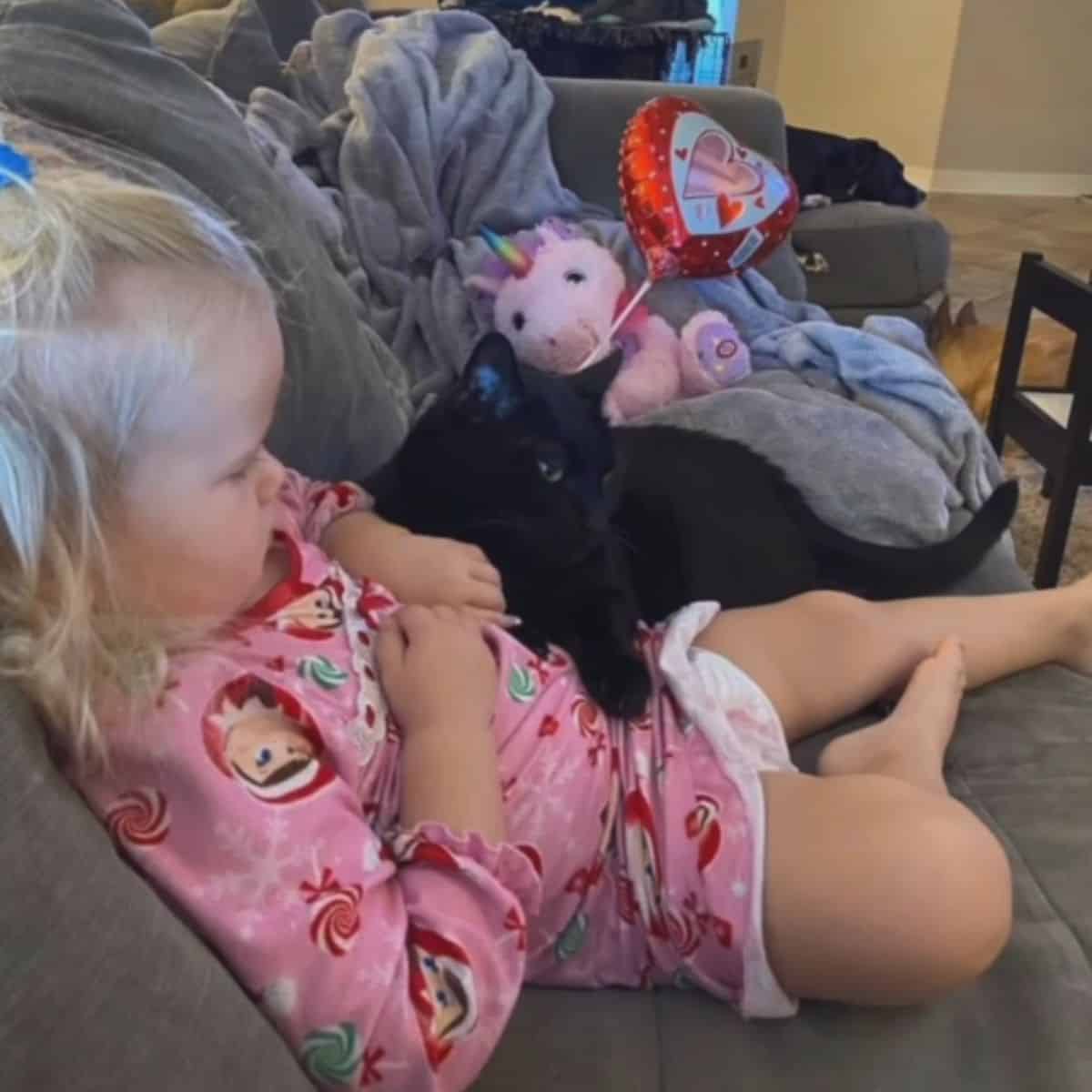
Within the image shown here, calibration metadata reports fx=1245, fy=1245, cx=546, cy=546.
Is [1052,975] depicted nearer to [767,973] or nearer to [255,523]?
[767,973]

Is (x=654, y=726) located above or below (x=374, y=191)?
below

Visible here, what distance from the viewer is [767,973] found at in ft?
2.57

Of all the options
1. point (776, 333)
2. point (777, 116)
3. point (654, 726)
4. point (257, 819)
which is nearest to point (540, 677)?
point (654, 726)

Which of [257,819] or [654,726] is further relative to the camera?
[654,726]

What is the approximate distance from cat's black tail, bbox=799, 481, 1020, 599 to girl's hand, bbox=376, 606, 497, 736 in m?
0.48

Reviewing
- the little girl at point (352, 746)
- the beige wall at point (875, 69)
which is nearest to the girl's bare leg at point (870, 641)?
the little girl at point (352, 746)

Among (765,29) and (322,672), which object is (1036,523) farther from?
(765,29)

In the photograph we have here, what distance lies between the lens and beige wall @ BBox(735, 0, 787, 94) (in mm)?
5098

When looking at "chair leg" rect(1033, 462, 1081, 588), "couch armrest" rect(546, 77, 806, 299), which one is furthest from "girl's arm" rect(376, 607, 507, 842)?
"chair leg" rect(1033, 462, 1081, 588)

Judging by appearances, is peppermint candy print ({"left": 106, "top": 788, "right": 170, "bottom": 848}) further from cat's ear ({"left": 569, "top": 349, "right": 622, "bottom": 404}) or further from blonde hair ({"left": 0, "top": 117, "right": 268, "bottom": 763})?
cat's ear ({"left": 569, "top": 349, "right": 622, "bottom": 404})

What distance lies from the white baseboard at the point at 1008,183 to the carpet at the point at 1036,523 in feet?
10.4

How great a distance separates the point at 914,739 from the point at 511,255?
805mm

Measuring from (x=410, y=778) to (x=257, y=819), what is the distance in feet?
0.45

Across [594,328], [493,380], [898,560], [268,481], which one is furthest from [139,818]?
[594,328]
